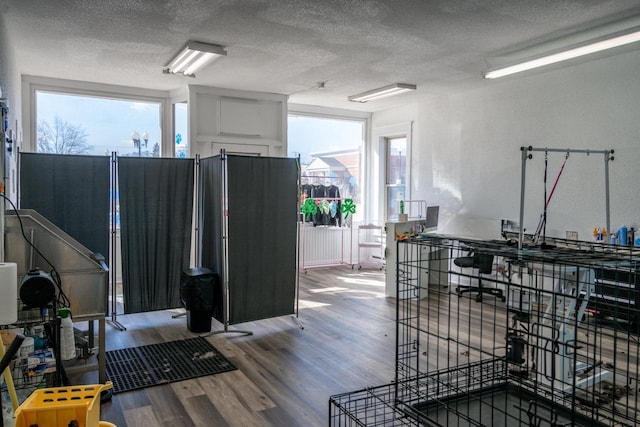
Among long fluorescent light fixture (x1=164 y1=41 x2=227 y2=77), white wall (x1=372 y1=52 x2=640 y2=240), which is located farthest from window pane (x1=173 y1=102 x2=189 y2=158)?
white wall (x1=372 y1=52 x2=640 y2=240)

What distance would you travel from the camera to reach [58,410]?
1.54m

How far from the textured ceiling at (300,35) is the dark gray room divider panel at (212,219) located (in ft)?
4.17

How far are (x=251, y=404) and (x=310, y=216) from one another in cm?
519

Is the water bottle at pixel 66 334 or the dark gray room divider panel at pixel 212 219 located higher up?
the dark gray room divider panel at pixel 212 219

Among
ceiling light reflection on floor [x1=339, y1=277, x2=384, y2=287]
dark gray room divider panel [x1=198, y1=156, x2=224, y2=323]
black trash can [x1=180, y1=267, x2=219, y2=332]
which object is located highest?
dark gray room divider panel [x1=198, y1=156, x2=224, y2=323]

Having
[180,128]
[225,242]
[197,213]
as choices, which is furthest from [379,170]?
[225,242]

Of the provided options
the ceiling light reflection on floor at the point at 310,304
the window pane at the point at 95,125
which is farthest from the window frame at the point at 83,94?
the ceiling light reflection on floor at the point at 310,304

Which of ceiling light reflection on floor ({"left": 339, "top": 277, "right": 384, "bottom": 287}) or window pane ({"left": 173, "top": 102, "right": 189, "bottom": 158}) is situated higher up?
window pane ({"left": 173, "top": 102, "right": 189, "bottom": 158})

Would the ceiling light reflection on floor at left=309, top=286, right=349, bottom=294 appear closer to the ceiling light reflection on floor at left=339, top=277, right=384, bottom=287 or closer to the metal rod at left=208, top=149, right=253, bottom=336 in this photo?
the ceiling light reflection on floor at left=339, top=277, right=384, bottom=287

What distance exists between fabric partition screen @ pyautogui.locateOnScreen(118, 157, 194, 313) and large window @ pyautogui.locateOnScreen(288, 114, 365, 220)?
3.29 m

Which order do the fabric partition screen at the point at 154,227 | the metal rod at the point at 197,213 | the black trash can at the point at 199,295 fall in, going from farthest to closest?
the metal rod at the point at 197,213
the fabric partition screen at the point at 154,227
the black trash can at the point at 199,295

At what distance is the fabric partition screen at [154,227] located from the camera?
15.9ft

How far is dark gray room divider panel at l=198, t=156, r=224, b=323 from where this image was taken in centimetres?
464

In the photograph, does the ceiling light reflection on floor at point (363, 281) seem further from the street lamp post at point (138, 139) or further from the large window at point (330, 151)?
the street lamp post at point (138, 139)
